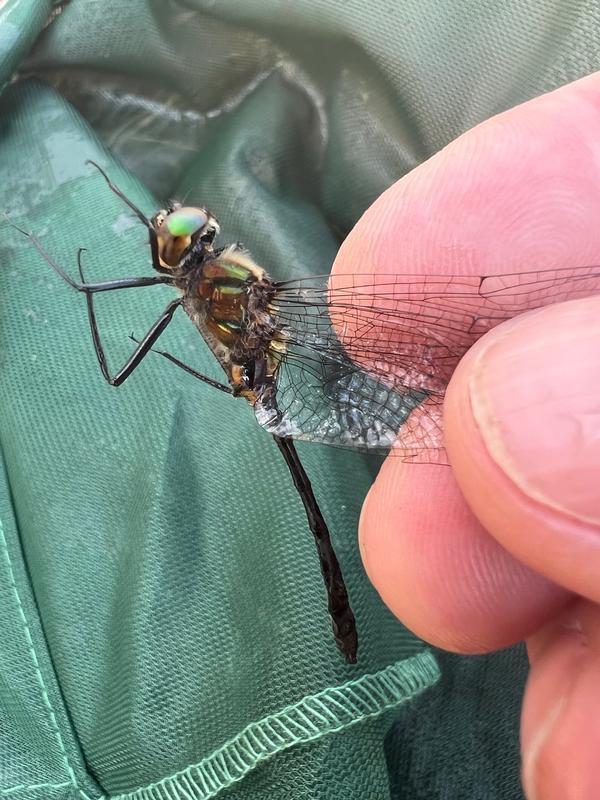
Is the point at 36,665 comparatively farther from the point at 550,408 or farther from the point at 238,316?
the point at 550,408

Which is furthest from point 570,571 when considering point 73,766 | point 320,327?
point 73,766

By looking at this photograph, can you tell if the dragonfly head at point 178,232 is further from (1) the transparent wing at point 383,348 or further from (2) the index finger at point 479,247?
(2) the index finger at point 479,247

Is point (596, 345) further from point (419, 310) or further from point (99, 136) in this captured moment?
point (99, 136)

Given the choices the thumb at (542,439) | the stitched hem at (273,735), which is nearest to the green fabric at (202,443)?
the stitched hem at (273,735)

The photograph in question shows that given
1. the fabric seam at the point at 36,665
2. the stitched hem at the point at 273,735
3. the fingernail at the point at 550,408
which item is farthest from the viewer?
the fabric seam at the point at 36,665

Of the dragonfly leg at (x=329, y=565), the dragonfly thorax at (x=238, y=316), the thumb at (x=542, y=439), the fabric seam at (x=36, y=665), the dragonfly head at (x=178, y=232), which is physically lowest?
the fabric seam at (x=36, y=665)

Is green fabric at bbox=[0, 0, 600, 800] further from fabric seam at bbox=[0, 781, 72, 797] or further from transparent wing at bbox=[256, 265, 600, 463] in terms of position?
transparent wing at bbox=[256, 265, 600, 463]

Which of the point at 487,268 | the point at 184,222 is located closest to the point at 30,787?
the point at 184,222
